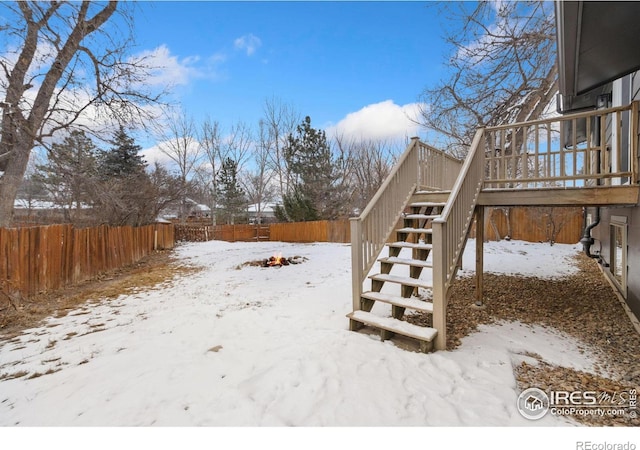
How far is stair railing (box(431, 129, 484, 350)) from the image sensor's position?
9.95 ft

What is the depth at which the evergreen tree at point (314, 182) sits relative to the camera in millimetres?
19062

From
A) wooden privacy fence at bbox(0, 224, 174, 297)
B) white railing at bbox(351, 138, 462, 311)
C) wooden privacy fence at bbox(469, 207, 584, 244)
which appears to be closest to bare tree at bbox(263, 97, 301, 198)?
wooden privacy fence at bbox(469, 207, 584, 244)

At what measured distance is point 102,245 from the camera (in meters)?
7.94

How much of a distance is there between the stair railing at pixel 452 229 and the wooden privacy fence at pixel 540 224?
8824 mm

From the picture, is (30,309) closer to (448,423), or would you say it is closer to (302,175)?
(448,423)

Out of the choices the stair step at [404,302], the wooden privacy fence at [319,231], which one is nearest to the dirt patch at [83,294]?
the stair step at [404,302]

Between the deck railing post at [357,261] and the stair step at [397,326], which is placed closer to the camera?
the stair step at [397,326]

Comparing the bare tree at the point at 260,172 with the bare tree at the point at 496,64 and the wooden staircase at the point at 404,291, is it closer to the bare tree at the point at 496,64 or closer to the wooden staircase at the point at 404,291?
the bare tree at the point at 496,64

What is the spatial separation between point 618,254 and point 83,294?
11.2 meters

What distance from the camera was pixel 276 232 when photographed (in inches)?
727

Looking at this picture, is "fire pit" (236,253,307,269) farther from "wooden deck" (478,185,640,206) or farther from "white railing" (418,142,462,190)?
"wooden deck" (478,185,640,206)

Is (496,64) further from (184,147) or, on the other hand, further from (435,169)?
(184,147)

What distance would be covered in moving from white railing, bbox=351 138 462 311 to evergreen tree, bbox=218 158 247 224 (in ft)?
70.7

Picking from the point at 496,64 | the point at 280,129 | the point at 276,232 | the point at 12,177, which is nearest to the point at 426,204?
the point at 496,64
